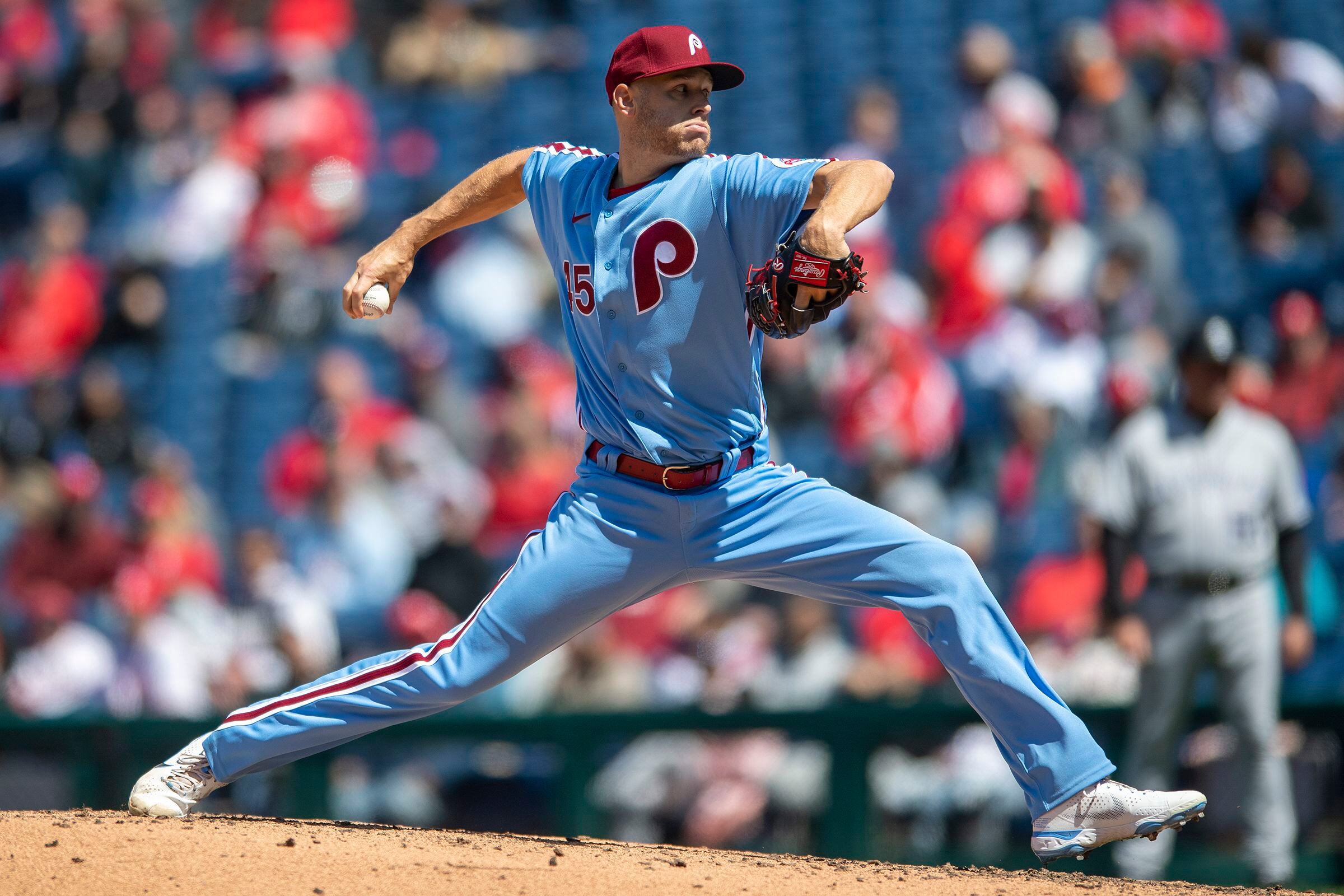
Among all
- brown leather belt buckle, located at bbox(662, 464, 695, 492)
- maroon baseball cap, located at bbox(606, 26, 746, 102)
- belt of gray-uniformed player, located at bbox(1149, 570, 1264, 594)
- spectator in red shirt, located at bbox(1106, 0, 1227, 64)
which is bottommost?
belt of gray-uniformed player, located at bbox(1149, 570, 1264, 594)

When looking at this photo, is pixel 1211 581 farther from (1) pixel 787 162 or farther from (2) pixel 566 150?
(2) pixel 566 150

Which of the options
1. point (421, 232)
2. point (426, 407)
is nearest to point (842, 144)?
point (426, 407)

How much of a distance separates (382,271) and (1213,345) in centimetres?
324

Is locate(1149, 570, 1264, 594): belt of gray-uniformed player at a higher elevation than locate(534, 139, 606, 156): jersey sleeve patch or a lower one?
lower

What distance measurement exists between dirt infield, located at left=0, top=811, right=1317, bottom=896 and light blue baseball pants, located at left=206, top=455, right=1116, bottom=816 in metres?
0.26

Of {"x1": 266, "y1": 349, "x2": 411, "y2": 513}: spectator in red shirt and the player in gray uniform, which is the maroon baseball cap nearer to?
the player in gray uniform

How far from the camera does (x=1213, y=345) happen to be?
5402 mm

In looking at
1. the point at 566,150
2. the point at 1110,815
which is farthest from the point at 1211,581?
the point at 566,150

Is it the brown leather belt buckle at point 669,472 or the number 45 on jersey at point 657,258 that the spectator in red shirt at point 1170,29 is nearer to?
the number 45 on jersey at point 657,258

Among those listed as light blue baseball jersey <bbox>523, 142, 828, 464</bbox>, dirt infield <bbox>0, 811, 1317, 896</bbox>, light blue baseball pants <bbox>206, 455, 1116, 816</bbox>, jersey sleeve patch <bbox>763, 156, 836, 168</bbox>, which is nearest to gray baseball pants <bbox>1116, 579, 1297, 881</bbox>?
dirt infield <bbox>0, 811, 1317, 896</bbox>

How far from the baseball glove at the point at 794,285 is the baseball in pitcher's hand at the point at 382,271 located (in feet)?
2.96

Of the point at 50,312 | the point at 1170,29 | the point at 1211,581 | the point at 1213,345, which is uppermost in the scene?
the point at 1170,29

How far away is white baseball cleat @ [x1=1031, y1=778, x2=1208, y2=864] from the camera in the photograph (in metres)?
3.25

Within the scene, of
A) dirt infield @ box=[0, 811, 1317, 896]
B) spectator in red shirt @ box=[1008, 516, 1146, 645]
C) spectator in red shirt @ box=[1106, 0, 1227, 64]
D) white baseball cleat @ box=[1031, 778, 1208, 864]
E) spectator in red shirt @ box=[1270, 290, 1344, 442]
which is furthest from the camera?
spectator in red shirt @ box=[1106, 0, 1227, 64]
